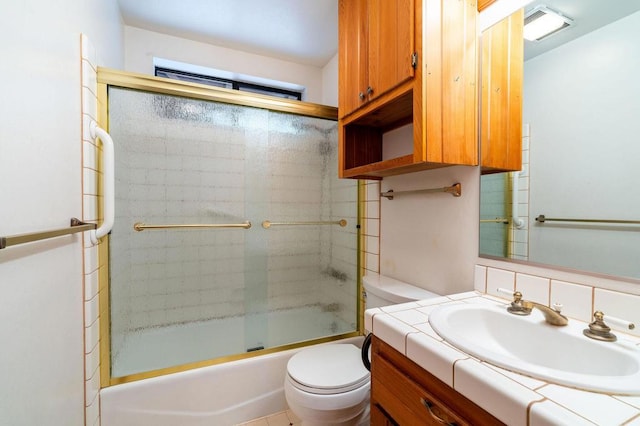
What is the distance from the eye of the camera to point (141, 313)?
1529mm

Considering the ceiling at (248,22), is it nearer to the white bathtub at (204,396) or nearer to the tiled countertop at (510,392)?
the tiled countertop at (510,392)

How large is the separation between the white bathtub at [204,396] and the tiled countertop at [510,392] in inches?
46.0

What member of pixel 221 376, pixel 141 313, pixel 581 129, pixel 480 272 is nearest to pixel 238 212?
pixel 141 313

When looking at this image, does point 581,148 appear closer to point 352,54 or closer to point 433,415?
point 433,415

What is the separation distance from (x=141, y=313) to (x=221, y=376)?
58cm

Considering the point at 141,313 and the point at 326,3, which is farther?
the point at 326,3

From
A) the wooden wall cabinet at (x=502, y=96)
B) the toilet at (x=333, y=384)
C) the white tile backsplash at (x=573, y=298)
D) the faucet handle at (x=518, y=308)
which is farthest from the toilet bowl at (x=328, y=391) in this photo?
the wooden wall cabinet at (x=502, y=96)

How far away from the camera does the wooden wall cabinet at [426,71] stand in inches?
39.6

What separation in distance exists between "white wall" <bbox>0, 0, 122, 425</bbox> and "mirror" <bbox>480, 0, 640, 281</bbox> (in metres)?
1.48

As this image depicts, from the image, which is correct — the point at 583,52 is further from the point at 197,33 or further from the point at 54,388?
the point at 197,33

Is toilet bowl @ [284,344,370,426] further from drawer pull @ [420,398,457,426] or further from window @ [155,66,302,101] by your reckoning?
window @ [155,66,302,101]

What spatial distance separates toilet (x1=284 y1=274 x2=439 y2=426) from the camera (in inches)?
44.6

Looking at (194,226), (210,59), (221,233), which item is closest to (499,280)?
(221,233)

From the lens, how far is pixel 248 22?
189 centimetres
